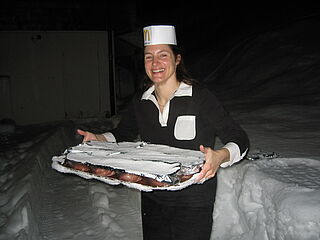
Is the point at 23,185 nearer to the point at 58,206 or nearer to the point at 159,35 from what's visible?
the point at 58,206

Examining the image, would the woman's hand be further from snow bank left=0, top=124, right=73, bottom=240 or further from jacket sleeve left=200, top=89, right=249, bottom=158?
snow bank left=0, top=124, right=73, bottom=240

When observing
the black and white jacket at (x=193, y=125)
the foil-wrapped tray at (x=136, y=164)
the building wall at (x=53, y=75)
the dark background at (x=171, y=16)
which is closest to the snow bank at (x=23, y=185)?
the foil-wrapped tray at (x=136, y=164)

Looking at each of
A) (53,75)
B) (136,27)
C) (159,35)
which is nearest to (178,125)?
(159,35)

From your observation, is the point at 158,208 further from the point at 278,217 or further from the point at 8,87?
the point at 8,87

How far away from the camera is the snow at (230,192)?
247 centimetres

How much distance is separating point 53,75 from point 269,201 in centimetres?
846

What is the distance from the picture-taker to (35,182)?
4.41 m

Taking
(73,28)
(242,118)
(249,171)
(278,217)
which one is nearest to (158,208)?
(278,217)

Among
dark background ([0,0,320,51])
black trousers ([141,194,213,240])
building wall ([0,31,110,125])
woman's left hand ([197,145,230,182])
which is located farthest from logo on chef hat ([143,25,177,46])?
building wall ([0,31,110,125])

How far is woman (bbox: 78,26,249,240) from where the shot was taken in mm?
1767

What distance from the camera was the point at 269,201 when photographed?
8.46 feet

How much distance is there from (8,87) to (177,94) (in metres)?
8.89

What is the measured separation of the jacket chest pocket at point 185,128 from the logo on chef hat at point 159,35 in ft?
1.53

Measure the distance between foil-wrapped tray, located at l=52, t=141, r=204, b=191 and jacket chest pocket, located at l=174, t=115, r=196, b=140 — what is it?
3.8 inches
